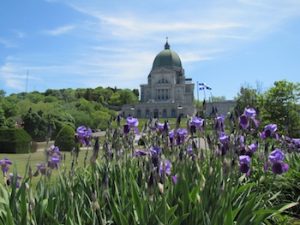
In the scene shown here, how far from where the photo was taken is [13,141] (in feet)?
78.2

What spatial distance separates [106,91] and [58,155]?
443ft

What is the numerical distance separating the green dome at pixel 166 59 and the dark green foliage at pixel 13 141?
102 metres

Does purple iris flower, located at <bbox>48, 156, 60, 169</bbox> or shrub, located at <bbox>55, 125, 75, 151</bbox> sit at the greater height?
purple iris flower, located at <bbox>48, 156, 60, 169</bbox>

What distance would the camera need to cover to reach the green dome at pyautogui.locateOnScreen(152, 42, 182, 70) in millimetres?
124688

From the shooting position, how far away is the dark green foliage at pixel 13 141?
78.2 ft

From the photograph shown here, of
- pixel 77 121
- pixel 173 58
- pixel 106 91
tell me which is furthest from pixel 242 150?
pixel 106 91

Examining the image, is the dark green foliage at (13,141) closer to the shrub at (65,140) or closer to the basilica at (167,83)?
the shrub at (65,140)

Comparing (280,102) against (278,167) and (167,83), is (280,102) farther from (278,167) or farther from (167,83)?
(167,83)

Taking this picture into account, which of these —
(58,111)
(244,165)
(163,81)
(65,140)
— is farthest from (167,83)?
(244,165)

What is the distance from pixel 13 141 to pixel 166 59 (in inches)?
4082

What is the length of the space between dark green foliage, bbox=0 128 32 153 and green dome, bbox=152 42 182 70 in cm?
10176

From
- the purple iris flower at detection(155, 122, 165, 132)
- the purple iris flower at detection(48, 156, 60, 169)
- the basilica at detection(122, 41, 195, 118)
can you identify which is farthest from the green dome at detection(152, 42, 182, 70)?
the purple iris flower at detection(48, 156, 60, 169)

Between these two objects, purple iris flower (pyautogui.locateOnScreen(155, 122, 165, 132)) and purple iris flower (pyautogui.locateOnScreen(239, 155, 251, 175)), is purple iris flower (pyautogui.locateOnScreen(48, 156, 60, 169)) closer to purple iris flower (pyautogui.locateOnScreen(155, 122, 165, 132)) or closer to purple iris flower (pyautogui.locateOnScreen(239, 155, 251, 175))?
purple iris flower (pyautogui.locateOnScreen(155, 122, 165, 132))

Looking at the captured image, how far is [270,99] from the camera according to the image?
97.3ft
